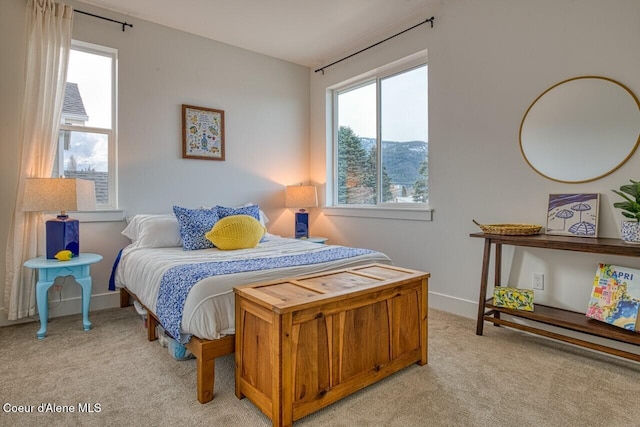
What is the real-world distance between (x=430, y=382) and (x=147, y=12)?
374 cm

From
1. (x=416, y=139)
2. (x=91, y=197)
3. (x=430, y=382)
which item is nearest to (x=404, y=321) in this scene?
(x=430, y=382)

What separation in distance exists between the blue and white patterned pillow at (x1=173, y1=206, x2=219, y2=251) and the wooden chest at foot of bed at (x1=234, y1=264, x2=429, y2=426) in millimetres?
1264

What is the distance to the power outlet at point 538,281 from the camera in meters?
2.53

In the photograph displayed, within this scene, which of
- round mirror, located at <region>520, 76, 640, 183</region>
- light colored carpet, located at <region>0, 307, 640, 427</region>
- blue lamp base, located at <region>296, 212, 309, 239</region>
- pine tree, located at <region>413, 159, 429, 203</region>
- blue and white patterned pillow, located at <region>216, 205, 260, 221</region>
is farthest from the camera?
blue lamp base, located at <region>296, 212, 309, 239</region>

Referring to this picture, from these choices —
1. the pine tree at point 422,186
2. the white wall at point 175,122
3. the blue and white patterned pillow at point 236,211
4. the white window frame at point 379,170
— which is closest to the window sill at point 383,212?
the white window frame at point 379,170

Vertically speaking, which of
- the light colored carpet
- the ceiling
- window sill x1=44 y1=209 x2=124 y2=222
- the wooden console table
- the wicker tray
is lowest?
the light colored carpet

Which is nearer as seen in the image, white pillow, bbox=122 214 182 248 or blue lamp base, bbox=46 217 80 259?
blue lamp base, bbox=46 217 80 259

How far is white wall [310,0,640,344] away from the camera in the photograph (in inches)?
88.4

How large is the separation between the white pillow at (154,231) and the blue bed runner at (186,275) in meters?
0.95

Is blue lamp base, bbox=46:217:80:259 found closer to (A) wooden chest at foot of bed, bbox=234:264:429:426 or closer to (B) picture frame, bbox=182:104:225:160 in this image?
(B) picture frame, bbox=182:104:225:160

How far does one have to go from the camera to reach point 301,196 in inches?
166

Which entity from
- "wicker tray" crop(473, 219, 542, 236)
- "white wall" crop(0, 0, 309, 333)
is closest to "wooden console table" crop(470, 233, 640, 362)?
"wicker tray" crop(473, 219, 542, 236)

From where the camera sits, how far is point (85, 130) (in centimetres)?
316

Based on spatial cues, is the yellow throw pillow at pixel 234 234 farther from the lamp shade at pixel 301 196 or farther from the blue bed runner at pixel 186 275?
the lamp shade at pixel 301 196
